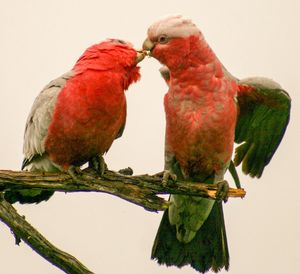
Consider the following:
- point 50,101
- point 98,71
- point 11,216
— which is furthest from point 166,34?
point 11,216

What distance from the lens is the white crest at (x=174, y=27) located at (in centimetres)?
786

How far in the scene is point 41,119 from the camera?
26.8 feet

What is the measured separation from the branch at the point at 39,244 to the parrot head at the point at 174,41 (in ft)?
7.33

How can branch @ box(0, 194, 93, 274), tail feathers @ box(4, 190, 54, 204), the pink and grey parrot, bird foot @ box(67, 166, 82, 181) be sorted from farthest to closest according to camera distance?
tail feathers @ box(4, 190, 54, 204) → the pink and grey parrot → bird foot @ box(67, 166, 82, 181) → branch @ box(0, 194, 93, 274)

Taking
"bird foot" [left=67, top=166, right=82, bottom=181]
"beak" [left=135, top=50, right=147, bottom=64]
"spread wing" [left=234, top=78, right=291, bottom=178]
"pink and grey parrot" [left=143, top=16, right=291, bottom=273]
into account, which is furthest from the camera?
"spread wing" [left=234, top=78, right=291, bottom=178]

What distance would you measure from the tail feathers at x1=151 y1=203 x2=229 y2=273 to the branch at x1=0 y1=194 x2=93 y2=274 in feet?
6.63

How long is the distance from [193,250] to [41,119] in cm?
244

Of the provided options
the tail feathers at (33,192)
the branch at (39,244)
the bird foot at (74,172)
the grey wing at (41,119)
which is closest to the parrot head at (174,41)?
the grey wing at (41,119)

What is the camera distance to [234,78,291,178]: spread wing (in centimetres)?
830

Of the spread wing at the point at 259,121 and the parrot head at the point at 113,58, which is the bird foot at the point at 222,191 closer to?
the spread wing at the point at 259,121

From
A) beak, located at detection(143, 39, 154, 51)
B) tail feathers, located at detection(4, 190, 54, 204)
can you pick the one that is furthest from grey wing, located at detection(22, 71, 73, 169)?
beak, located at detection(143, 39, 154, 51)

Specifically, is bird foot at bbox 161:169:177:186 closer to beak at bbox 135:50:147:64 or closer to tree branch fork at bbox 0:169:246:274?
tree branch fork at bbox 0:169:246:274

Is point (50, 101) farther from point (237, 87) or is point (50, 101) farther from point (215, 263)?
point (215, 263)

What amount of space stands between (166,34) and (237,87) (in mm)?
1037
